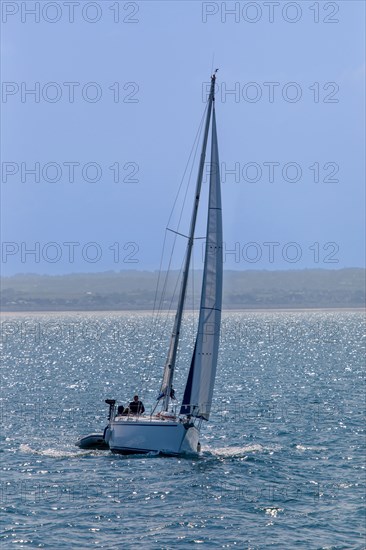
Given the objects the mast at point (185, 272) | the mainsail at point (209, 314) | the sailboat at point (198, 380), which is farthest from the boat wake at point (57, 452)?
the mainsail at point (209, 314)

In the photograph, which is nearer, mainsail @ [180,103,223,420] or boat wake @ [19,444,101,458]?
mainsail @ [180,103,223,420]

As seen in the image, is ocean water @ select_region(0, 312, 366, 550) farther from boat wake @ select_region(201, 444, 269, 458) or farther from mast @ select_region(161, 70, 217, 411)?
→ mast @ select_region(161, 70, 217, 411)

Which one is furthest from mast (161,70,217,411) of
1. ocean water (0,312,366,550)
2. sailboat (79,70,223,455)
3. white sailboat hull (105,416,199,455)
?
ocean water (0,312,366,550)

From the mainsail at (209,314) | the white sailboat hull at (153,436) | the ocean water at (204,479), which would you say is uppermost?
the mainsail at (209,314)

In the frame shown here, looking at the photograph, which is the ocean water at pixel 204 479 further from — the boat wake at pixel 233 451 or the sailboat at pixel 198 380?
the sailboat at pixel 198 380

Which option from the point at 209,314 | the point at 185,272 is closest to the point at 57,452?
the point at 209,314

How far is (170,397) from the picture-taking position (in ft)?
153

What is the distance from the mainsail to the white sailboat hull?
134cm

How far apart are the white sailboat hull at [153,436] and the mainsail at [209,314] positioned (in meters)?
1.34

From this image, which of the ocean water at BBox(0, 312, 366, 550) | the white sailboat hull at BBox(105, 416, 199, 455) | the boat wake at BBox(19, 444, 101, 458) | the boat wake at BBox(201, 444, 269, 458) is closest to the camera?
the ocean water at BBox(0, 312, 366, 550)

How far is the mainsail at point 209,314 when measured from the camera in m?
44.4

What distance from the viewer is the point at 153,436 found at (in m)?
43.3

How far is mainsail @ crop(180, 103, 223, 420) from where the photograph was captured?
1750 inches

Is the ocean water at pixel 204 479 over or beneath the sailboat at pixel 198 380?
beneath
